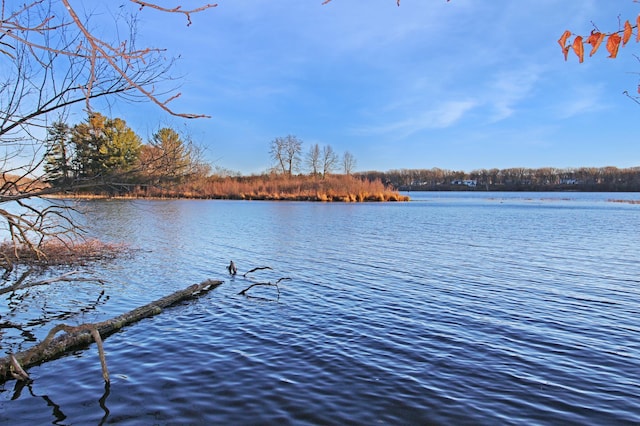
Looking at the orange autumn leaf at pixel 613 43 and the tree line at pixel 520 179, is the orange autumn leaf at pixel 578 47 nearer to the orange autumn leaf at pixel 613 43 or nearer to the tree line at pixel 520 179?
the orange autumn leaf at pixel 613 43

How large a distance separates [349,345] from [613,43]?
5.84 meters

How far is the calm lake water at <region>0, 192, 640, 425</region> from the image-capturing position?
5305 mm

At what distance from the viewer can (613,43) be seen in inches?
129

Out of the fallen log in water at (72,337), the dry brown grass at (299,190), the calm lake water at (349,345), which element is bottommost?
the calm lake water at (349,345)

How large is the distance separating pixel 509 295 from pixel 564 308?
144 cm

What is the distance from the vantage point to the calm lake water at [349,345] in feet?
17.4

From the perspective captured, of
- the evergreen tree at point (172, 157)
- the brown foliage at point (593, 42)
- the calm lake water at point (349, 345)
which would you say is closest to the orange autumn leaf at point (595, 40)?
the brown foliage at point (593, 42)

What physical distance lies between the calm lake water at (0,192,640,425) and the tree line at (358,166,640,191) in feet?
386

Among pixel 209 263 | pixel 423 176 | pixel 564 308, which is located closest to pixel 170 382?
pixel 564 308

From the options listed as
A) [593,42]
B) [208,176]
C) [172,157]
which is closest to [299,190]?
[208,176]

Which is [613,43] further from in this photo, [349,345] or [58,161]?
[58,161]

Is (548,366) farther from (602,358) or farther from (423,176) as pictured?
(423,176)

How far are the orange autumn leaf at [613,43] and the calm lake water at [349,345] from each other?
4129 millimetres

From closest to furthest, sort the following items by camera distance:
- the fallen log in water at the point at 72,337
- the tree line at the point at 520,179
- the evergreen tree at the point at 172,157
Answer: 1. the fallen log in water at the point at 72,337
2. the evergreen tree at the point at 172,157
3. the tree line at the point at 520,179
